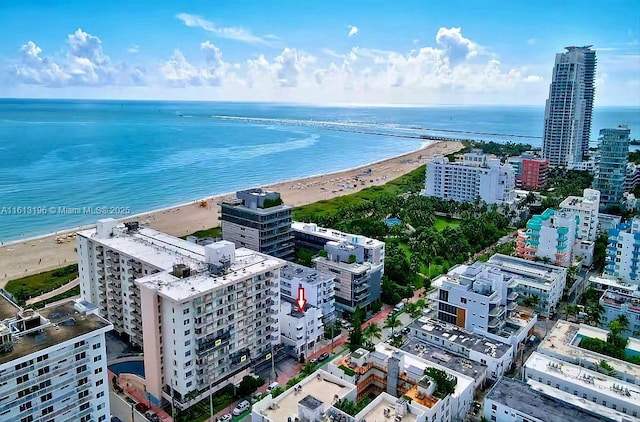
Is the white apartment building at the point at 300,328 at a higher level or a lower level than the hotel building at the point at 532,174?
lower

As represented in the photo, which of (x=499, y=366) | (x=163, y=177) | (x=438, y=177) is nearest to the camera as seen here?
(x=499, y=366)

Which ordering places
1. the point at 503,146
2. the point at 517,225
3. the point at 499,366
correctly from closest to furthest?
the point at 499,366
the point at 517,225
the point at 503,146

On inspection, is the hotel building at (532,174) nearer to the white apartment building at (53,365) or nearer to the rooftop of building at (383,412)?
the rooftop of building at (383,412)

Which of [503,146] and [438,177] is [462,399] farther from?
[503,146]

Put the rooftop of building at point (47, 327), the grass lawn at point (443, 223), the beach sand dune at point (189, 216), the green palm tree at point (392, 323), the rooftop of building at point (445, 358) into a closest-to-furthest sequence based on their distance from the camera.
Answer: the rooftop of building at point (47, 327) → the rooftop of building at point (445, 358) → the green palm tree at point (392, 323) → the beach sand dune at point (189, 216) → the grass lawn at point (443, 223)

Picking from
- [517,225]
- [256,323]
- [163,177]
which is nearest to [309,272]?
[256,323]

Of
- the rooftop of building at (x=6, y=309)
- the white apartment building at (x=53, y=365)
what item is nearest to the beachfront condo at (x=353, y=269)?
the white apartment building at (x=53, y=365)
